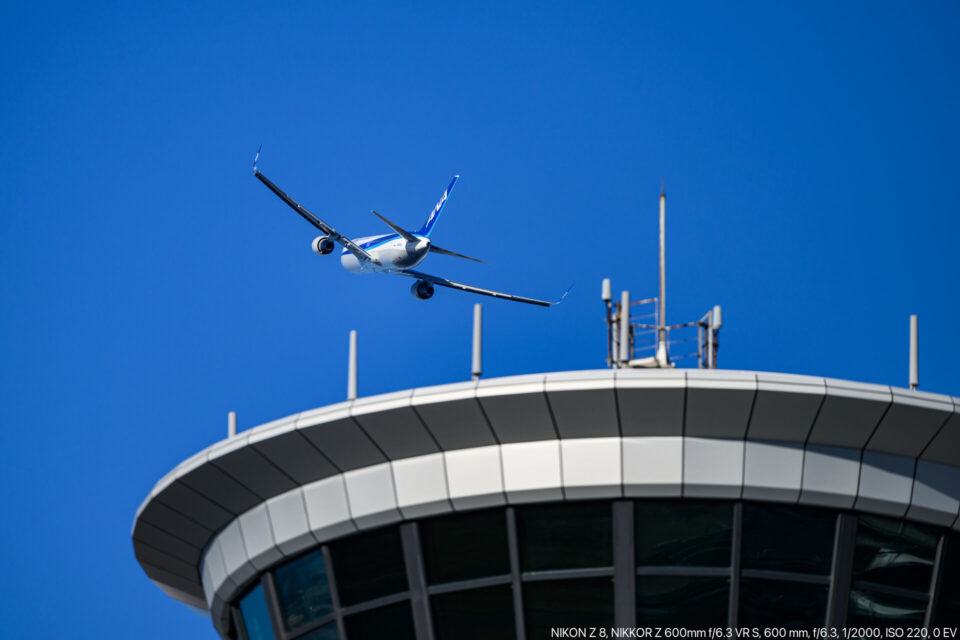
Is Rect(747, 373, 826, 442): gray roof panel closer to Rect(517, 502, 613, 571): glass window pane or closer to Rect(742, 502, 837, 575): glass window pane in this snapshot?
Rect(742, 502, 837, 575): glass window pane

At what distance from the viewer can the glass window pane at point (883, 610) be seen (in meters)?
22.7

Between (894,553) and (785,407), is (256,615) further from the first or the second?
(894,553)

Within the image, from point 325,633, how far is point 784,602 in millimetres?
8065

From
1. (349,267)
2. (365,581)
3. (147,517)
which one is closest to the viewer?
(365,581)

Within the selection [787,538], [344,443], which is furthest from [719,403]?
[344,443]

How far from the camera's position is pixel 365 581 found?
24359 mm

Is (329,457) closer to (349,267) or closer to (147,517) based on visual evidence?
(147,517)

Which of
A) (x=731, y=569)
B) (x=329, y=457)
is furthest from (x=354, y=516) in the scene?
(x=731, y=569)

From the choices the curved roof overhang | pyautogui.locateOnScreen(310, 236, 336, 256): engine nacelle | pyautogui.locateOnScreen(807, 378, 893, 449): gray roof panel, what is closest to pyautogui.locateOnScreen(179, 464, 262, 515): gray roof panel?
the curved roof overhang

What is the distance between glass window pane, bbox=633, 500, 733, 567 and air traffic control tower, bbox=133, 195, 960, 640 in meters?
0.02

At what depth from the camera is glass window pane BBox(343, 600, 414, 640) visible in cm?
2377

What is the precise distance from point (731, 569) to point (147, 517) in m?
12.2

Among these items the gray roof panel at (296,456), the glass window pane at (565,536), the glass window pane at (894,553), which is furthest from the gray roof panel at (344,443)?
the glass window pane at (894,553)

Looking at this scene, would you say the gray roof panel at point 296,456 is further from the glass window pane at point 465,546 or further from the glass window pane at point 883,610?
the glass window pane at point 883,610
